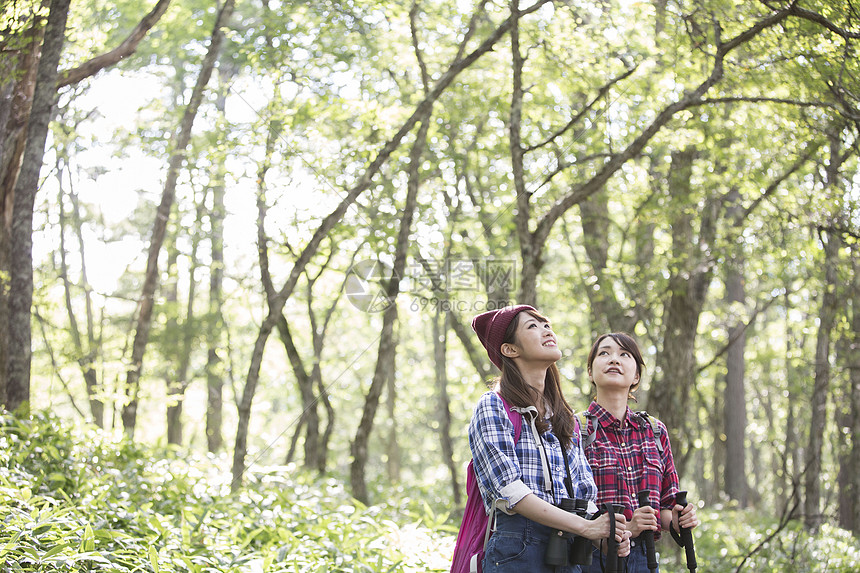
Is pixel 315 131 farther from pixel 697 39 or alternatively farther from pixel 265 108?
pixel 697 39

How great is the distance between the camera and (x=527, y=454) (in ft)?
9.50

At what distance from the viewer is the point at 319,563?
496 centimetres

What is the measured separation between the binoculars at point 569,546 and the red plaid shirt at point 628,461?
57 cm

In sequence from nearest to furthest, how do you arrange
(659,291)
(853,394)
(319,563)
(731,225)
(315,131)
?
(319,563) < (315,131) < (659,291) < (731,225) < (853,394)

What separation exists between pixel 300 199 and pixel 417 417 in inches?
803

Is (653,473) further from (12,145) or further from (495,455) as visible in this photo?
(12,145)

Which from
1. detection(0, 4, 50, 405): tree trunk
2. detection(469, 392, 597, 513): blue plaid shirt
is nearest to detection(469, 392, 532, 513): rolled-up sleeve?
detection(469, 392, 597, 513): blue plaid shirt

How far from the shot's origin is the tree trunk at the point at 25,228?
6352 millimetres

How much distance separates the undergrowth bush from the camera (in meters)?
4.39

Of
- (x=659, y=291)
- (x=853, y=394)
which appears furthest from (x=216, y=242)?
(x=853, y=394)

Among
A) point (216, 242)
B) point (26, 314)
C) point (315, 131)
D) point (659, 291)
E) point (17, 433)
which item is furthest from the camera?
point (216, 242)

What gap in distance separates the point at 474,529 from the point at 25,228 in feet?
17.9

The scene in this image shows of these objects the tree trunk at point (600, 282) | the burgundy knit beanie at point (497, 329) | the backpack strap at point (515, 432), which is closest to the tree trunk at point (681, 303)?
the tree trunk at point (600, 282)

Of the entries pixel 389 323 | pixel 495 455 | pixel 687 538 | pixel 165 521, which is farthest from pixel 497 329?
pixel 389 323
